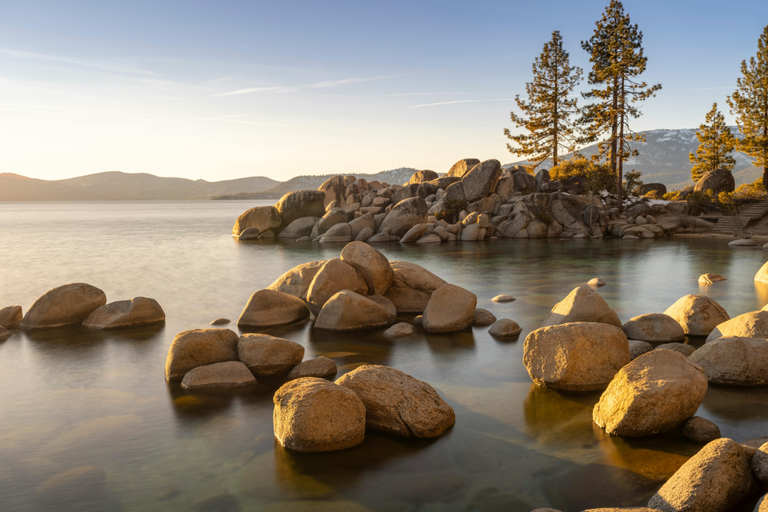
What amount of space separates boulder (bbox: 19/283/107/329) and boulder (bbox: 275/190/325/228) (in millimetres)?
31344

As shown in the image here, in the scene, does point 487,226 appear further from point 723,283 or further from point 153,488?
point 153,488

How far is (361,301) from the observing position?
12844 millimetres

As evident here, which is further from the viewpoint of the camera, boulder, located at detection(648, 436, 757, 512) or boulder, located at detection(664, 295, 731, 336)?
boulder, located at detection(664, 295, 731, 336)

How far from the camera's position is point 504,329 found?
12.4 meters

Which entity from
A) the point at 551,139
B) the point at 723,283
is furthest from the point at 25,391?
the point at 551,139

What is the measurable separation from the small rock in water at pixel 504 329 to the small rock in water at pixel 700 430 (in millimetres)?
5421

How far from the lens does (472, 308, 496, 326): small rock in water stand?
43.7ft

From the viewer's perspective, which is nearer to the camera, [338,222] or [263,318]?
[263,318]

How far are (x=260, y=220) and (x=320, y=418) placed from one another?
128 feet

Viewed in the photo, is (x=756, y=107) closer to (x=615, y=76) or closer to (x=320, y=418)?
(x=615, y=76)

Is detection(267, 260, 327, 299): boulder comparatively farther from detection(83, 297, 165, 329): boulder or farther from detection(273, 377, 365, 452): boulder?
detection(273, 377, 365, 452): boulder

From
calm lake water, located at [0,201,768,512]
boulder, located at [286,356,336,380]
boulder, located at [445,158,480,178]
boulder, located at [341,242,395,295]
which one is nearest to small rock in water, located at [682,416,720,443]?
calm lake water, located at [0,201,768,512]

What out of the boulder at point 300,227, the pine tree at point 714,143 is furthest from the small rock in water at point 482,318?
the pine tree at point 714,143

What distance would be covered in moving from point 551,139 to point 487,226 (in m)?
20.7
